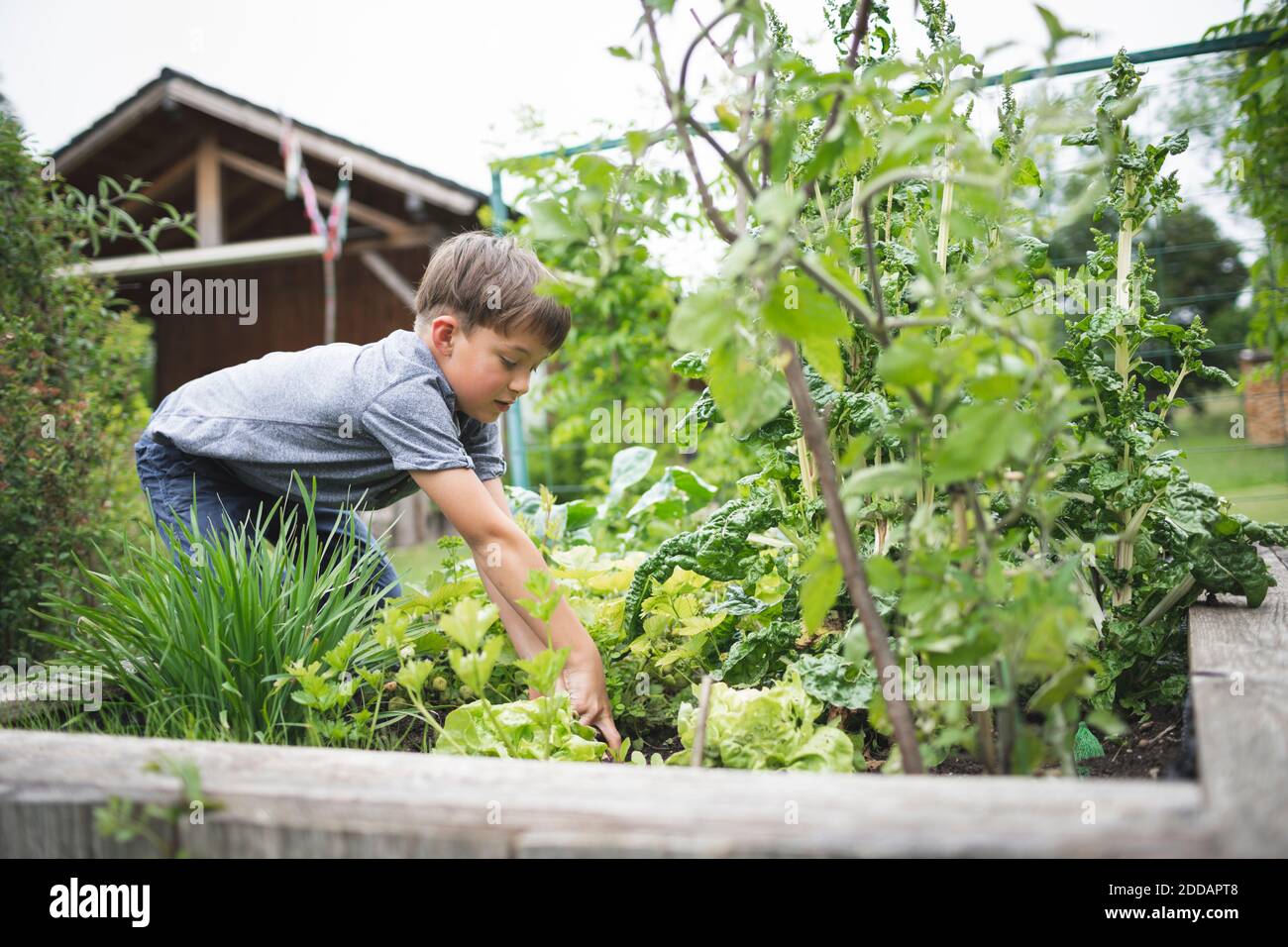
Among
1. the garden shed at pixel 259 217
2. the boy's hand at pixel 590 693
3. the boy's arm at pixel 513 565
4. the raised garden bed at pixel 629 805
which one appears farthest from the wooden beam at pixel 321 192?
the raised garden bed at pixel 629 805

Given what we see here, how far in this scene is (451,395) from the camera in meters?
2.04

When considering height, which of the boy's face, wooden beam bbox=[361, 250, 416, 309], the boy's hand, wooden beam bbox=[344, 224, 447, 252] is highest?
wooden beam bbox=[344, 224, 447, 252]

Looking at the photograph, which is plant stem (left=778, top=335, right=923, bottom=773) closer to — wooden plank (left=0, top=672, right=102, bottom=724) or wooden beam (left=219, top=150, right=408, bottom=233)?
wooden plank (left=0, top=672, right=102, bottom=724)

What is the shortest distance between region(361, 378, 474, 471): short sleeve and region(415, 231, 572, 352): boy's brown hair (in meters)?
0.23

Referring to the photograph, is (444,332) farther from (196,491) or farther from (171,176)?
(171,176)

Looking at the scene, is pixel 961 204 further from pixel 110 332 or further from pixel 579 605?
pixel 110 332

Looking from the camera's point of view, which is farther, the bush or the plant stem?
the bush

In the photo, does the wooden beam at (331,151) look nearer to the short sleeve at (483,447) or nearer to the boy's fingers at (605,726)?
the short sleeve at (483,447)

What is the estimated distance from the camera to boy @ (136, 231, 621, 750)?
68.8 inches

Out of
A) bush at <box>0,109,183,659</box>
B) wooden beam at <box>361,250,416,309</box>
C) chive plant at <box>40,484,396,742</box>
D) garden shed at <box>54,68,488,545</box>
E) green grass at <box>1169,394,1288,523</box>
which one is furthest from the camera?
wooden beam at <box>361,250,416,309</box>

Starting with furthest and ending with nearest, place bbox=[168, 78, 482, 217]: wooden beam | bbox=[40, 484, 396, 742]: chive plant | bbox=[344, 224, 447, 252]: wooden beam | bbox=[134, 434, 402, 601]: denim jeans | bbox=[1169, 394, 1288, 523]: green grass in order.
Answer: bbox=[344, 224, 447, 252]: wooden beam → bbox=[168, 78, 482, 217]: wooden beam → bbox=[1169, 394, 1288, 523]: green grass → bbox=[134, 434, 402, 601]: denim jeans → bbox=[40, 484, 396, 742]: chive plant

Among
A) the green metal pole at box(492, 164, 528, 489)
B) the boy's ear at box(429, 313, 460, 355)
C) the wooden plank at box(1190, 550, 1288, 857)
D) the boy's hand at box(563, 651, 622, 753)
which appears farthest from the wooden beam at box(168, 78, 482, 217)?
the wooden plank at box(1190, 550, 1288, 857)

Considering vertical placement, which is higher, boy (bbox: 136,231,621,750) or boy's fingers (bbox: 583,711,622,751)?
boy (bbox: 136,231,621,750)
